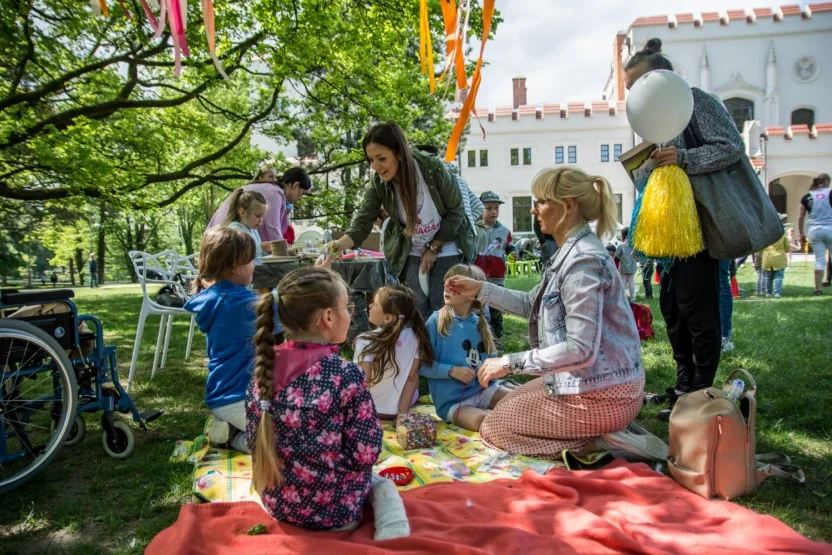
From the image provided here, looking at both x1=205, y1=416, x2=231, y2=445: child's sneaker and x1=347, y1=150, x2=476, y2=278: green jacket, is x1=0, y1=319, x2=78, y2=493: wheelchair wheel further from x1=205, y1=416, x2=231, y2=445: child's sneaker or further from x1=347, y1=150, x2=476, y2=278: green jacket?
x1=347, y1=150, x2=476, y2=278: green jacket

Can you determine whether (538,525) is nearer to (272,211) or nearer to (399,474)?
(399,474)

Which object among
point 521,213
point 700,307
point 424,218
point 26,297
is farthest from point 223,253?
point 521,213

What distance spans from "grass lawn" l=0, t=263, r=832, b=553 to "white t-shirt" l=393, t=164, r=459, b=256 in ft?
5.36

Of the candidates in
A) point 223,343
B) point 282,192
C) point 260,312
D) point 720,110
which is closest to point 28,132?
point 282,192

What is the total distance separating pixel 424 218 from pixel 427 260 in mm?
290

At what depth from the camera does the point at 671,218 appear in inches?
119

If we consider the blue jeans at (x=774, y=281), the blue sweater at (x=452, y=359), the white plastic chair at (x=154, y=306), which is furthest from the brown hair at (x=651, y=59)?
the blue jeans at (x=774, y=281)

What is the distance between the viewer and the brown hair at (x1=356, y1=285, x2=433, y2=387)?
349 cm

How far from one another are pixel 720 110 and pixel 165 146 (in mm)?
11236

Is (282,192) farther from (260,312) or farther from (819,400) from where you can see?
(819,400)

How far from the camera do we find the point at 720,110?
10.7 ft

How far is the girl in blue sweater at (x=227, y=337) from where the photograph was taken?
303 centimetres

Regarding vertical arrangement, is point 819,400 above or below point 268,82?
below

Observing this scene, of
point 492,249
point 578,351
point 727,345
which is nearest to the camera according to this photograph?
point 578,351
